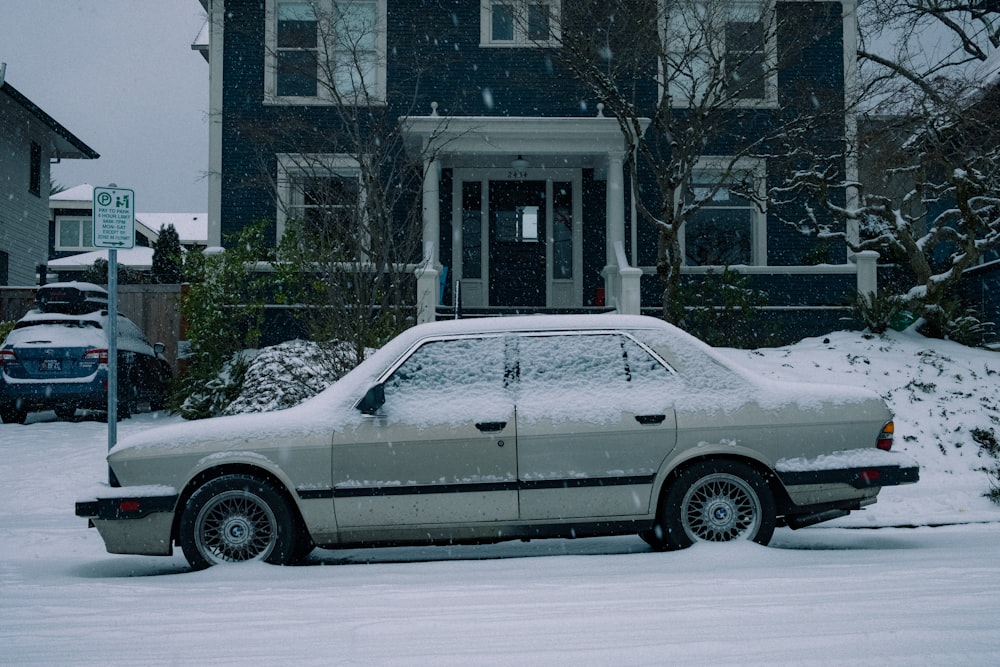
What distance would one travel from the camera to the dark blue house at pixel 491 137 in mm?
16031

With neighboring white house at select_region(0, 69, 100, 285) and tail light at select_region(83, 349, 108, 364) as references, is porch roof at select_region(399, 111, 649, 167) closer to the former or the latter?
tail light at select_region(83, 349, 108, 364)

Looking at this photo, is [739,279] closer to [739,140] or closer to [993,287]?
[739,140]

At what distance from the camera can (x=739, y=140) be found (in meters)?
16.6

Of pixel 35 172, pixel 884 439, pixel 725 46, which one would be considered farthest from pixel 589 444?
pixel 35 172

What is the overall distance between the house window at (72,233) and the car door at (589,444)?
1676 inches

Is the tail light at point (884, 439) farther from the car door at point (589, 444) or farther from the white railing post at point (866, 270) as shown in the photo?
the white railing post at point (866, 270)

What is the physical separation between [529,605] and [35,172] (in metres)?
26.5

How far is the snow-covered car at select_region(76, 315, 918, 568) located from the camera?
5.54 meters

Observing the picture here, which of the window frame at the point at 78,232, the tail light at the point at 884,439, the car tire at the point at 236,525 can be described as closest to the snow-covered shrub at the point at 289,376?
the car tire at the point at 236,525

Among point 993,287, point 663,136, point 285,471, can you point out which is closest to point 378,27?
point 663,136

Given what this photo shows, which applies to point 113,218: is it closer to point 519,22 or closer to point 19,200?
point 519,22

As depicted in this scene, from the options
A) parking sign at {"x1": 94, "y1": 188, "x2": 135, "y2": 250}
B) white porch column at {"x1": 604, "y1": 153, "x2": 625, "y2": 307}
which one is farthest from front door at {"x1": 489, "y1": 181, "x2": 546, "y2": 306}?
parking sign at {"x1": 94, "y1": 188, "x2": 135, "y2": 250}

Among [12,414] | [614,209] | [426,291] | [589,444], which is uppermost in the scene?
[614,209]

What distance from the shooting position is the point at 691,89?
15164 millimetres
